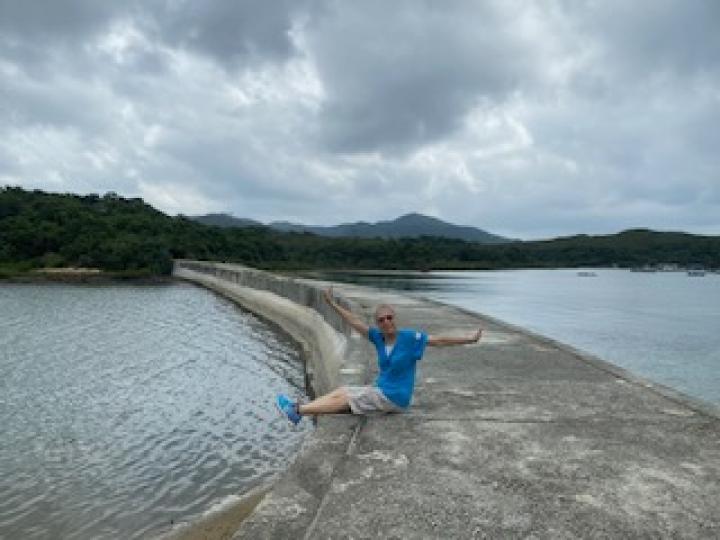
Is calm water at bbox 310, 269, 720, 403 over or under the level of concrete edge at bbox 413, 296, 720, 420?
under

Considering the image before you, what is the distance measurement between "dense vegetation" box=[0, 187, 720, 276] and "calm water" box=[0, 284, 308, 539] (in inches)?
1903

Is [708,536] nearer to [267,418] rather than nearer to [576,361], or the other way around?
[576,361]

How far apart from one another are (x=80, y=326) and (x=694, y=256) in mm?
160934

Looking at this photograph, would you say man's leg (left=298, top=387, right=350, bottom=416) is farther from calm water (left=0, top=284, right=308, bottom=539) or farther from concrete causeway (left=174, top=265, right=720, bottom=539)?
calm water (left=0, top=284, right=308, bottom=539)

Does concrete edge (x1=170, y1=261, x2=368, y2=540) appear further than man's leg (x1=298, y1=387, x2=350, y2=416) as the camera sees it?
No

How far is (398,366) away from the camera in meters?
6.92

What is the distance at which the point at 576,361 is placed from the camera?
1091 centimetres

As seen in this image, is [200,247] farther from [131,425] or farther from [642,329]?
[131,425]

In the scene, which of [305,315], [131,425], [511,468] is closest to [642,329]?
[305,315]

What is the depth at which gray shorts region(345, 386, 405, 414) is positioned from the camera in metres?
7.00

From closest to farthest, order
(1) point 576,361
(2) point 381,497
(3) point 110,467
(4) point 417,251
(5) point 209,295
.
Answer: (2) point 381,497
(3) point 110,467
(1) point 576,361
(5) point 209,295
(4) point 417,251

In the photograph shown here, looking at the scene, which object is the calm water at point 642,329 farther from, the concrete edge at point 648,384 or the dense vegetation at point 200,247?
the dense vegetation at point 200,247

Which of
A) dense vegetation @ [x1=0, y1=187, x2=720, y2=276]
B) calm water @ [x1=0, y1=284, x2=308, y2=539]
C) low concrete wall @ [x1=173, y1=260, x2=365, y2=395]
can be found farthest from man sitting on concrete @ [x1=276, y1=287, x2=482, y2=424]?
dense vegetation @ [x1=0, y1=187, x2=720, y2=276]

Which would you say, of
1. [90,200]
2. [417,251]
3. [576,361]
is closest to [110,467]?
[576,361]
